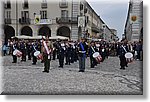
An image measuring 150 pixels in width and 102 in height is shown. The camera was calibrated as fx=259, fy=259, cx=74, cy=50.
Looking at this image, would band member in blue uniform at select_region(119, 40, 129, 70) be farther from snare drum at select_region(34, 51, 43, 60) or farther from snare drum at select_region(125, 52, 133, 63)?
snare drum at select_region(34, 51, 43, 60)

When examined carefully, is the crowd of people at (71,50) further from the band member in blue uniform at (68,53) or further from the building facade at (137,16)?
the building facade at (137,16)

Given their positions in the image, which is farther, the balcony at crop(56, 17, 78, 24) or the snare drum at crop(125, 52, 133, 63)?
the balcony at crop(56, 17, 78, 24)

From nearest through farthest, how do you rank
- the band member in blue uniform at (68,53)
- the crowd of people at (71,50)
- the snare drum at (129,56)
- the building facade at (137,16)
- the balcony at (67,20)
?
the building facade at (137,16), the crowd of people at (71,50), the snare drum at (129,56), the band member in blue uniform at (68,53), the balcony at (67,20)

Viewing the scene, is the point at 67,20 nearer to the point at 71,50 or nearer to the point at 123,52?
the point at 71,50

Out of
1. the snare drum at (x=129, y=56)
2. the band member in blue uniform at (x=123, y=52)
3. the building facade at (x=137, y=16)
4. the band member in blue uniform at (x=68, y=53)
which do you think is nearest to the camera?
the building facade at (x=137, y=16)

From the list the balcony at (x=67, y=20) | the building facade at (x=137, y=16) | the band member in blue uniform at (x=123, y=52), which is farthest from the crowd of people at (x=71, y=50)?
the balcony at (x=67, y=20)

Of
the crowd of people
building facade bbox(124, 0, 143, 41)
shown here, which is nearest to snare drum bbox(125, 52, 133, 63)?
the crowd of people

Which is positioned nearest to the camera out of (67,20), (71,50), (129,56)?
(129,56)

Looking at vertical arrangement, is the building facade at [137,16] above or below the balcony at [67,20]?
below

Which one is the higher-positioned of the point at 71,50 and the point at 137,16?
the point at 137,16

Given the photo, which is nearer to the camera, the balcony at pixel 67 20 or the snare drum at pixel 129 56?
the snare drum at pixel 129 56

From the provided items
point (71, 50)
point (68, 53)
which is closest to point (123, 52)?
point (68, 53)

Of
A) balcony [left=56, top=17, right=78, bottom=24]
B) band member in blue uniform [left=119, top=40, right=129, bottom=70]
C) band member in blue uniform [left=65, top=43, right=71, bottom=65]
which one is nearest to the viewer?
band member in blue uniform [left=119, top=40, right=129, bottom=70]

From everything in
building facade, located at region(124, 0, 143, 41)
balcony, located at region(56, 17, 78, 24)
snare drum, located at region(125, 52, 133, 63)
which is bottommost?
snare drum, located at region(125, 52, 133, 63)
